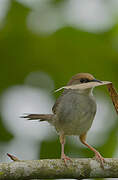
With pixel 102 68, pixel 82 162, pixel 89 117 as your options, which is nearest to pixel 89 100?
pixel 89 117

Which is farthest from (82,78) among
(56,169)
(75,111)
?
(56,169)

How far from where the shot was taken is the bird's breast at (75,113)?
5480 mm

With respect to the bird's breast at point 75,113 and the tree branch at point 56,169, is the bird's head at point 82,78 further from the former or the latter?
the tree branch at point 56,169

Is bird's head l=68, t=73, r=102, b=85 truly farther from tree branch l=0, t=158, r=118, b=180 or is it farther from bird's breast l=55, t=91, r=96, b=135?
tree branch l=0, t=158, r=118, b=180

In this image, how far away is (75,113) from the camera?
5.51 metres

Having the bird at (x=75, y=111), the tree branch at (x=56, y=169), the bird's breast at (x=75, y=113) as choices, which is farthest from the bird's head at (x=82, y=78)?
the tree branch at (x=56, y=169)

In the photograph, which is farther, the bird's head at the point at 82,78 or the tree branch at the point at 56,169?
the bird's head at the point at 82,78

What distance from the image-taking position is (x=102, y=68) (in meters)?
7.05

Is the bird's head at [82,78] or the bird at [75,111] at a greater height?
the bird's head at [82,78]

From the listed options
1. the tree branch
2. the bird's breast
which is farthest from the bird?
the tree branch

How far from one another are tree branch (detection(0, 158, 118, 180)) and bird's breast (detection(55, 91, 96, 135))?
3.04ft

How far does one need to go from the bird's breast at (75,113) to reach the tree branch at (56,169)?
0.93m

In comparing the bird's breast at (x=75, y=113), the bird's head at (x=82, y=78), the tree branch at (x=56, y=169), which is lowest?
the tree branch at (x=56, y=169)

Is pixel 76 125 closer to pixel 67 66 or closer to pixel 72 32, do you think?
pixel 67 66
